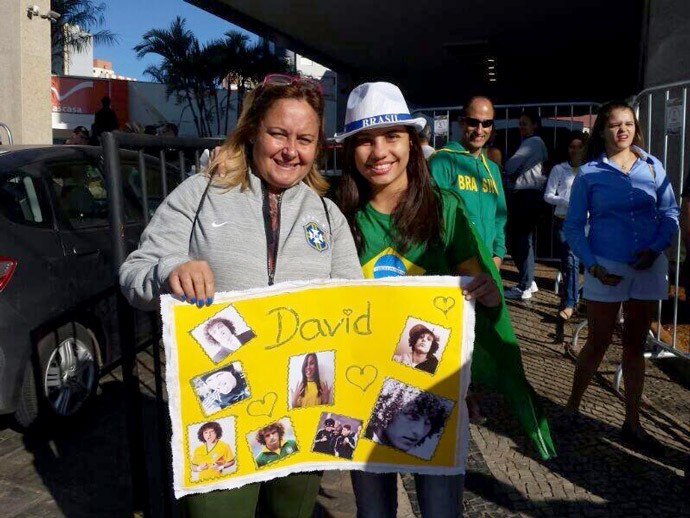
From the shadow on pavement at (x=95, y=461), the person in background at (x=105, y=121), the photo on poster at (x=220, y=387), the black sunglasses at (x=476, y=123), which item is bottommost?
the shadow on pavement at (x=95, y=461)

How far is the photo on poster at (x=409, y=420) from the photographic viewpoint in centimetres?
215

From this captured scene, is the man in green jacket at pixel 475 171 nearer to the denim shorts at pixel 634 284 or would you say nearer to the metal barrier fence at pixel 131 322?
the denim shorts at pixel 634 284

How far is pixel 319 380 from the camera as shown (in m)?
2.11

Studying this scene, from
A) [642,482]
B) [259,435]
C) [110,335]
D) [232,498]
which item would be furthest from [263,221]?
[110,335]

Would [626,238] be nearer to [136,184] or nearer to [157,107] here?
[136,184]

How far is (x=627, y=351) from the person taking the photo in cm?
407

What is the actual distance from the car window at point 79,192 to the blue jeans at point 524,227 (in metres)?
4.82

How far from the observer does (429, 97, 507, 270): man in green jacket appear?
4430 millimetres

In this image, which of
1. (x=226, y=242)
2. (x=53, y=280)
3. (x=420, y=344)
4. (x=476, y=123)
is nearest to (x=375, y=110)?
(x=226, y=242)

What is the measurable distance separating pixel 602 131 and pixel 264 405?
2.96 m

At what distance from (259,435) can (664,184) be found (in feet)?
9.92

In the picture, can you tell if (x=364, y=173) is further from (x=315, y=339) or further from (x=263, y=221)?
(x=315, y=339)

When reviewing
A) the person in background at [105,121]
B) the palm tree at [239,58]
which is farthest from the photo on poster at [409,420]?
the palm tree at [239,58]

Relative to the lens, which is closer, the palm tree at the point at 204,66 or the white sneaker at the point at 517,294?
the white sneaker at the point at 517,294
